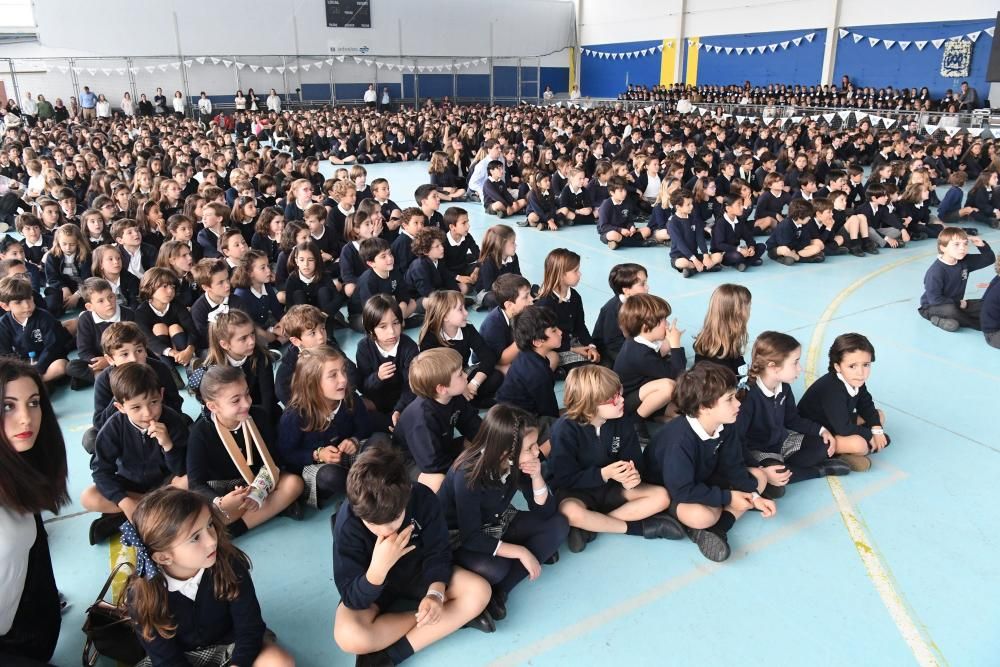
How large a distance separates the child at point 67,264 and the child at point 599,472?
5.23m

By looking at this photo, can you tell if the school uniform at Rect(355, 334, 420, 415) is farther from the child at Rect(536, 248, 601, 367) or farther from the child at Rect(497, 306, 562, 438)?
the child at Rect(536, 248, 601, 367)

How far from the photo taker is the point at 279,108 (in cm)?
2756

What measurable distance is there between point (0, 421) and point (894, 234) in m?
9.47

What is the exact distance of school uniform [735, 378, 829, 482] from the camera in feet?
11.2

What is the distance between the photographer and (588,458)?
3.13 m

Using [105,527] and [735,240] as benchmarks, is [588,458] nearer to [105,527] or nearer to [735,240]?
[105,527]

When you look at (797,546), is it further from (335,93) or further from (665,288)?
(335,93)

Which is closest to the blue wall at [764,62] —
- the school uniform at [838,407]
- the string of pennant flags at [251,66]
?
the string of pennant flags at [251,66]

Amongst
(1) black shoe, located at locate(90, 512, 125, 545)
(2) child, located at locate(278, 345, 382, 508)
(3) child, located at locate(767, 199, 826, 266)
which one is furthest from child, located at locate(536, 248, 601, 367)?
(3) child, located at locate(767, 199, 826, 266)

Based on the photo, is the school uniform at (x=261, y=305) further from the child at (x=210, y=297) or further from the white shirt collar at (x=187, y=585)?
the white shirt collar at (x=187, y=585)

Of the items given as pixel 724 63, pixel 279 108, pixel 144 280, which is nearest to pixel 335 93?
pixel 279 108

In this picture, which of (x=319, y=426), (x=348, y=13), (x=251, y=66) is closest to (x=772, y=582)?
(x=319, y=426)

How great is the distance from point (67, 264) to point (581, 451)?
5503 mm

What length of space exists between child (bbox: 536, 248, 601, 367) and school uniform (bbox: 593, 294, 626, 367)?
0.08 m
